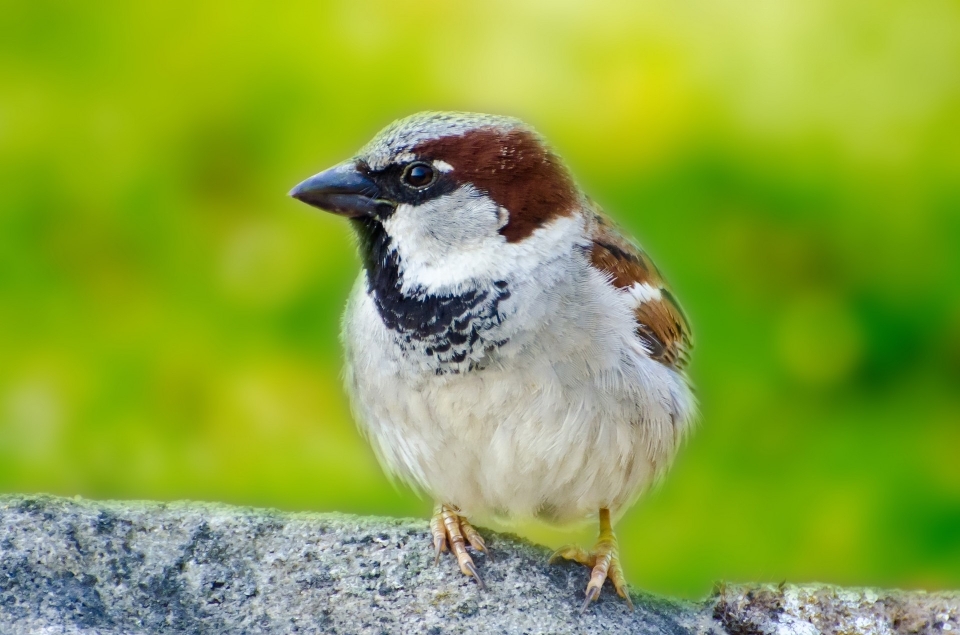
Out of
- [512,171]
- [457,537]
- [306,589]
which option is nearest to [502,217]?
[512,171]

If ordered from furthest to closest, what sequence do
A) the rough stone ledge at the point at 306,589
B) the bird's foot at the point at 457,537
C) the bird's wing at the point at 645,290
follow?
the bird's wing at the point at 645,290
the bird's foot at the point at 457,537
the rough stone ledge at the point at 306,589

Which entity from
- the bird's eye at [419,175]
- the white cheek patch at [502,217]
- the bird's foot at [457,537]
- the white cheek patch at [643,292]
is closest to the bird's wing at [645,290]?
the white cheek patch at [643,292]

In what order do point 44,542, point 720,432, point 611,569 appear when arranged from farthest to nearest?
point 720,432 → point 611,569 → point 44,542

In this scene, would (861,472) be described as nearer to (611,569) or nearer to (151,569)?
(611,569)

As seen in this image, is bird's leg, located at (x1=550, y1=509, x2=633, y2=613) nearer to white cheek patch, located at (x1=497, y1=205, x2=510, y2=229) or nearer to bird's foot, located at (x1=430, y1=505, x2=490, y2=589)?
bird's foot, located at (x1=430, y1=505, x2=490, y2=589)

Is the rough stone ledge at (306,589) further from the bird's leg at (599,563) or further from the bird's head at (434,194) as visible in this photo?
the bird's head at (434,194)

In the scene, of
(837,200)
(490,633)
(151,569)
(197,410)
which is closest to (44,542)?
(151,569)

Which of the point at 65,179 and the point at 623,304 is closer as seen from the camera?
the point at 623,304
